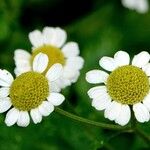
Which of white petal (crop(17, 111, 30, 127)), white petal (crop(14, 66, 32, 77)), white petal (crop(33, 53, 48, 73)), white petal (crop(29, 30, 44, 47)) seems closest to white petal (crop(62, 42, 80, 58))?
white petal (crop(29, 30, 44, 47))

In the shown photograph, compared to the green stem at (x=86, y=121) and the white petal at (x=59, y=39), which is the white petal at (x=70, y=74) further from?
the green stem at (x=86, y=121)

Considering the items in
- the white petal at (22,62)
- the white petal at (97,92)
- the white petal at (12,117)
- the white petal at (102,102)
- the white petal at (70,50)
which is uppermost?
→ the white petal at (97,92)

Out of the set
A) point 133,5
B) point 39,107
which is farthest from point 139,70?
point 133,5

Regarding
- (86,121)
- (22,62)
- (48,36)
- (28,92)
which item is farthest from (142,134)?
(48,36)

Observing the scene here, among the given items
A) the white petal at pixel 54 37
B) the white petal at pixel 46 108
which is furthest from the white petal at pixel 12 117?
the white petal at pixel 54 37

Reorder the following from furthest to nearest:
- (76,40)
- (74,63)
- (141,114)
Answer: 1. (76,40)
2. (74,63)
3. (141,114)

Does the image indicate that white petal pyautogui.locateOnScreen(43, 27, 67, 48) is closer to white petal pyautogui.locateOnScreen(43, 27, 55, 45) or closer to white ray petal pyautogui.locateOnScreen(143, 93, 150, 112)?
white petal pyautogui.locateOnScreen(43, 27, 55, 45)

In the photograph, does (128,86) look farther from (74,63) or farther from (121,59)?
(74,63)
